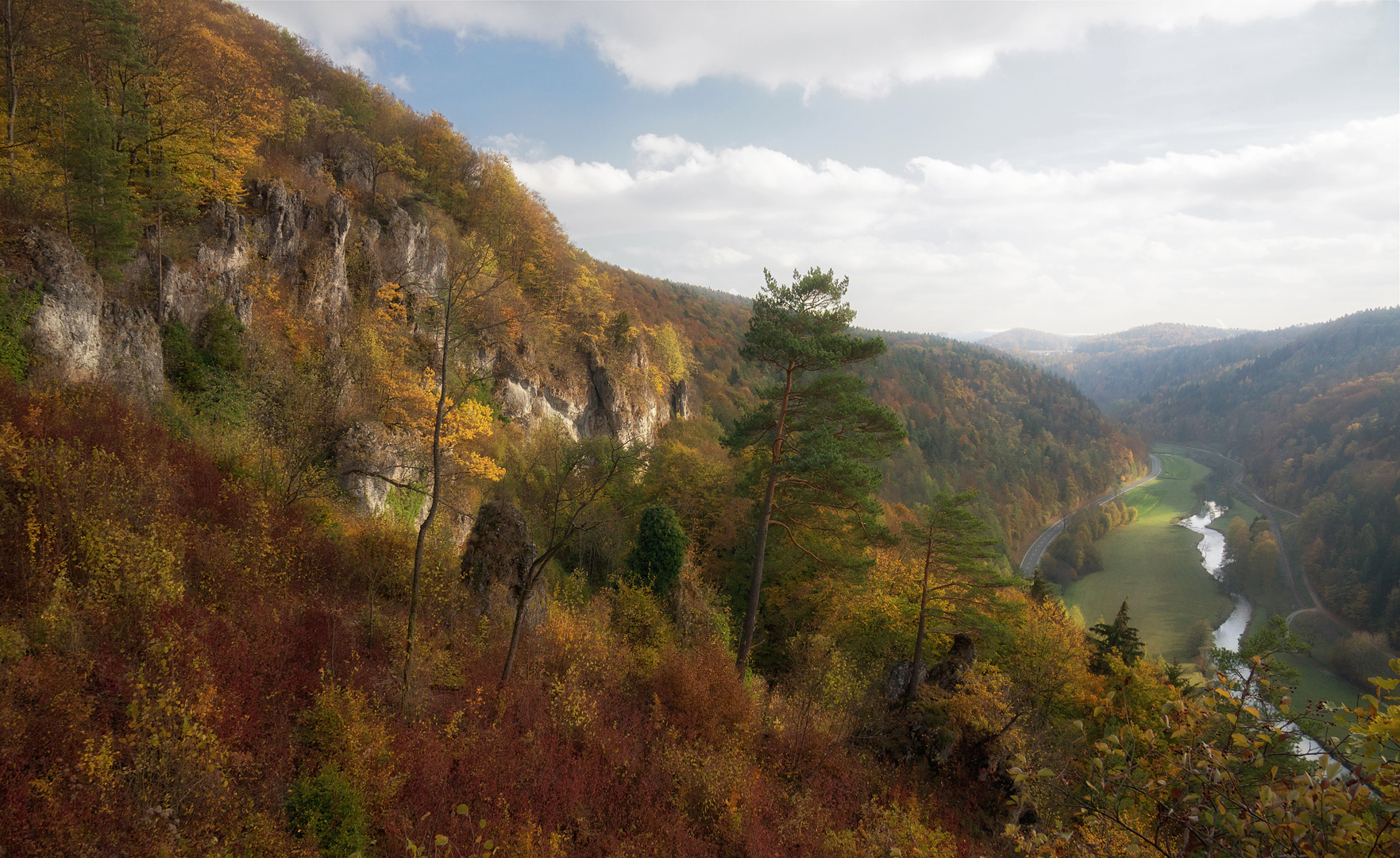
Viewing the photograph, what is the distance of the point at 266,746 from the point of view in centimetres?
726

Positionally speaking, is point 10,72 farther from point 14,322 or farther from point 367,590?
point 367,590

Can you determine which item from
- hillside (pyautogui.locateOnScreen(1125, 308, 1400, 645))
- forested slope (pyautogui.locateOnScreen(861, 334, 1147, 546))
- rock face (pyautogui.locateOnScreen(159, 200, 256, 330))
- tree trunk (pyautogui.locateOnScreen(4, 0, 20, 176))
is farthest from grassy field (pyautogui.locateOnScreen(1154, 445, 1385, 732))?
tree trunk (pyautogui.locateOnScreen(4, 0, 20, 176))

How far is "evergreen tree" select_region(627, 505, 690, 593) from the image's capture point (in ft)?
62.4

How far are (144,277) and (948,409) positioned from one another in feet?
434

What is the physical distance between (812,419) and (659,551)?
783cm

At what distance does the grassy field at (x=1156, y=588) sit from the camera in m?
65.1

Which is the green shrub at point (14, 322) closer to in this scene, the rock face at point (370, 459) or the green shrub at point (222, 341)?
the green shrub at point (222, 341)

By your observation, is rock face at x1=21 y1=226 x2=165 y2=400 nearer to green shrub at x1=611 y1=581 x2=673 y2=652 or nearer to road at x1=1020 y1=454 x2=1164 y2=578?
green shrub at x1=611 y1=581 x2=673 y2=652

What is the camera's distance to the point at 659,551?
62.8ft

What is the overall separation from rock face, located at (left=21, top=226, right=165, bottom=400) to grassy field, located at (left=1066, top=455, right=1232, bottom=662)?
75.4 meters

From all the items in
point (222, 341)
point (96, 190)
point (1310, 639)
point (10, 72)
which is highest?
point (10, 72)

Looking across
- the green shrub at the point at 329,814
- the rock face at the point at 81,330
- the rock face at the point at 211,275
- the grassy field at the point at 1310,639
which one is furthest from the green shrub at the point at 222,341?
the grassy field at the point at 1310,639

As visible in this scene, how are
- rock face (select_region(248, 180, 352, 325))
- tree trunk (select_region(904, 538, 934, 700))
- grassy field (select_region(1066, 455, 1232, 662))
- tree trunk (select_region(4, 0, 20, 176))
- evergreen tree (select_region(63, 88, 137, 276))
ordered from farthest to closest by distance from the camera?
grassy field (select_region(1066, 455, 1232, 662)) → rock face (select_region(248, 180, 352, 325)) → tree trunk (select_region(904, 538, 934, 700)) → tree trunk (select_region(4, 0, 20, 176)) → evergreen tree (select_region(63, 88, 137, 276))

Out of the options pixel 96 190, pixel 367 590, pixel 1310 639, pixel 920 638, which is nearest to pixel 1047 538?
pixel 1310 639
